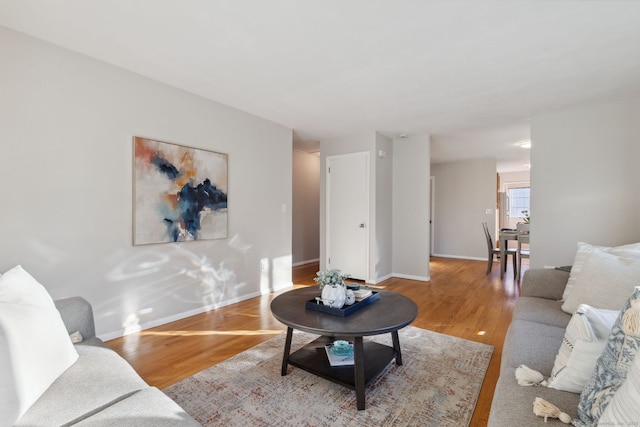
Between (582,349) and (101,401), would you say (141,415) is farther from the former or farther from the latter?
(582,349)

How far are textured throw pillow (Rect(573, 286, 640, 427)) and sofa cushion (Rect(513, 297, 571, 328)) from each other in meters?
0.98

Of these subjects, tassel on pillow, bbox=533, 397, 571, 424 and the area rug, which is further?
the area rug

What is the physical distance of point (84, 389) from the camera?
119cm

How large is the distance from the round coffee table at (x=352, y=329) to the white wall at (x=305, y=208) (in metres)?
3.92

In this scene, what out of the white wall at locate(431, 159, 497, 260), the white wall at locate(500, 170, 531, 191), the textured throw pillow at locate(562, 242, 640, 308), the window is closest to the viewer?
the textured throw pillow at locate(562, 242, 640, 308)

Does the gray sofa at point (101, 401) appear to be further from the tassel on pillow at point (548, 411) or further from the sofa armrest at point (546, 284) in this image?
the sofa armrest at point (546, 284)

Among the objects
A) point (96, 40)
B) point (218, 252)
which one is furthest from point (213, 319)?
point (96, 40)

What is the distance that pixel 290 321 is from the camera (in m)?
1.77

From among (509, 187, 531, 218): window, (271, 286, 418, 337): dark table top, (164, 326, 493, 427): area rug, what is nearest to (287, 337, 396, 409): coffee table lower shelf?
(164, 326, 493, 427): area rug

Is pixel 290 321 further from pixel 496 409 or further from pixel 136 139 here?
pixel 136 139

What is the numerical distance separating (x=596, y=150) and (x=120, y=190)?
4.91 m

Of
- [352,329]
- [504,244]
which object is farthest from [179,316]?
[504,244]

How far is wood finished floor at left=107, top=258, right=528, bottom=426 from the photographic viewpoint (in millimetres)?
2144

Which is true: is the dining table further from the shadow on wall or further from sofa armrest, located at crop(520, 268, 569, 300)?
the shadow on wall
